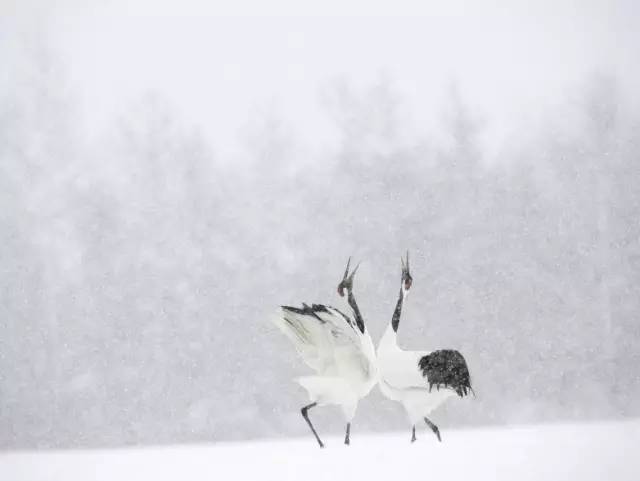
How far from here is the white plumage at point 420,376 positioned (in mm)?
1862

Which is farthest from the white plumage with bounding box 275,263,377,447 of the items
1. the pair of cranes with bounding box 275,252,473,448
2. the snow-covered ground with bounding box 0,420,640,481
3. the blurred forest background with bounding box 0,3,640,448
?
the blurred forest background with bounding box 0,3,640,448

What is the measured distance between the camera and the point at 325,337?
192 cm

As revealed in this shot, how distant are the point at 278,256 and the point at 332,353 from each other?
3.72ft

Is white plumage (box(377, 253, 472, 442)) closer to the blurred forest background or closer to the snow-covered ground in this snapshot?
the snow-covered ground

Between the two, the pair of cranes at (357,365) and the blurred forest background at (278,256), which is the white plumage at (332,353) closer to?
the pair of cranes at (357,365)

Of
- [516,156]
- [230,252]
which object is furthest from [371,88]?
[230,252]

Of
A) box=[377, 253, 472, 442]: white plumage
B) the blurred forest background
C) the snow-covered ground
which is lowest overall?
the snow-covered ground

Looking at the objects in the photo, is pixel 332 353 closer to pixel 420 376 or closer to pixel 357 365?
pixel 357 365

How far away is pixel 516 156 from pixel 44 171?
1764 millimetres

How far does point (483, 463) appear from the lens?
1940 millimetres

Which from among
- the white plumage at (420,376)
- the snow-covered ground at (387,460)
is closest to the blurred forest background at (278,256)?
the snow-covered ground at (387,460)

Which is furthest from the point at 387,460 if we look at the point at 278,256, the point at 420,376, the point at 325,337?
the point at 278,256

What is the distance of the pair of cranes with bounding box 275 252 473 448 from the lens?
6.15 feet

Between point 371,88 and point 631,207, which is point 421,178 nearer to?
point 371,88
